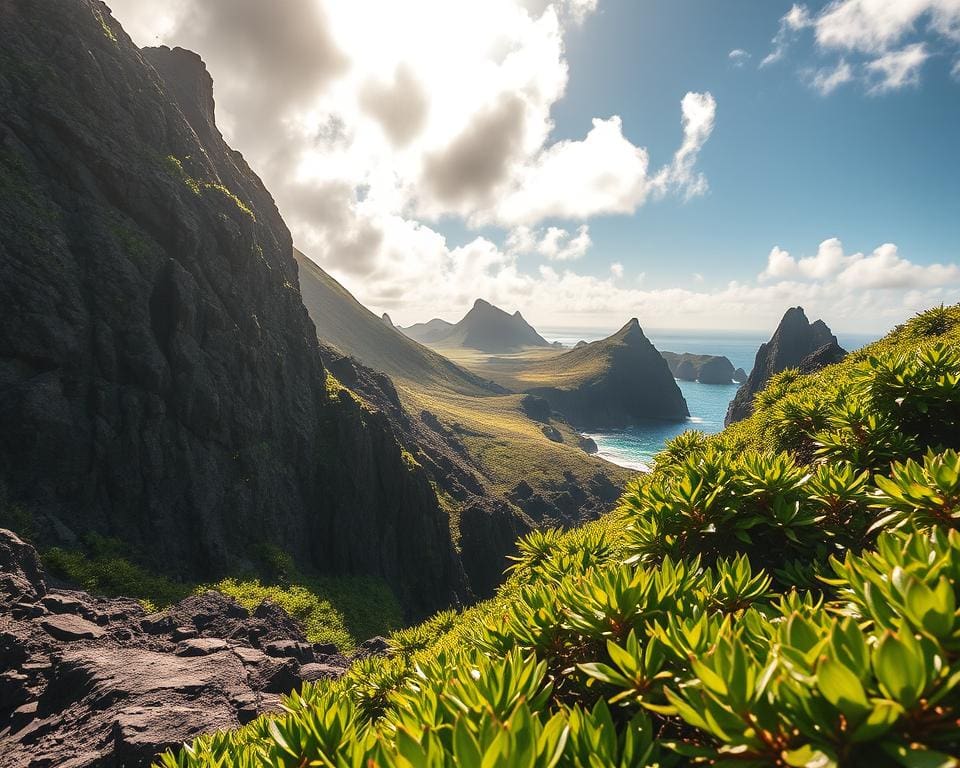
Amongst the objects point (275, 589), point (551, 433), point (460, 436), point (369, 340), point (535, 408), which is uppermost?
point (369, 340)

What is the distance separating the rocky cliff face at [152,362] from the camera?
63.0ft

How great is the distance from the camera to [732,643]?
6.37 ft

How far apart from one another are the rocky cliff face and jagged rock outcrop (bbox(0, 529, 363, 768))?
731cm

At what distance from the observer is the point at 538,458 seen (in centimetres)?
9050

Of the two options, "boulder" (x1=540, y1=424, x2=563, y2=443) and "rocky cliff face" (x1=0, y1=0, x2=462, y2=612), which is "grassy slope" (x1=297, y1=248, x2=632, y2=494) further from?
"rocky cliff face" (x1=0, y1=0, x2=462, y2=612)

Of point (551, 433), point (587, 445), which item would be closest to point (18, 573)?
point (551, 433)

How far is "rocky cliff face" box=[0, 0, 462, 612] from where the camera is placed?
19.2 meters

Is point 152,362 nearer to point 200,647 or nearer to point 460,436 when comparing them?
point 200,647

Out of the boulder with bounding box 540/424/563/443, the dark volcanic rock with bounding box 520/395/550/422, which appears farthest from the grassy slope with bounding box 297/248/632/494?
the boulder with bounding box 540/424/563/443

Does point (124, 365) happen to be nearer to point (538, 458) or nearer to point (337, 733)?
point (337, 733)

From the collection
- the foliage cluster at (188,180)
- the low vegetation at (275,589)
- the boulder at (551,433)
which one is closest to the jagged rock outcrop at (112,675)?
the low vegetation at (275,589)

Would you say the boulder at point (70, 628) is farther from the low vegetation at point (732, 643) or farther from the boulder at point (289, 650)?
the low vegetation at point (732, 643)

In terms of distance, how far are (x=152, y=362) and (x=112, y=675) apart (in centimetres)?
1817

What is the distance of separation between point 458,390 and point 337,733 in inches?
6250
